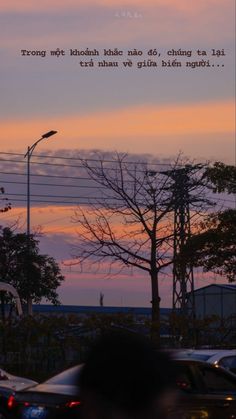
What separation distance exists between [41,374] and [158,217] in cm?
648

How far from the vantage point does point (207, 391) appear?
35.9 feet

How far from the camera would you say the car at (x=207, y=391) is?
10602 mm

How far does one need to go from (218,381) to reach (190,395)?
780 mm

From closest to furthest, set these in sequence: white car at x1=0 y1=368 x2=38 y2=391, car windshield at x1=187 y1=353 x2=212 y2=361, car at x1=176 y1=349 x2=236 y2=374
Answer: car windshield at x1=187 y1=353 x2=212 y2=361 → car at x1=176 y1=349 x2=236 y2=374 → white car at x1=0 y1=368 x2=38 y2=391

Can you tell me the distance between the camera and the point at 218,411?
10945mm

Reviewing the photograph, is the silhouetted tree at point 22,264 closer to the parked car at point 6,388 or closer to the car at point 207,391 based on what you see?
the parked car at point 6,388

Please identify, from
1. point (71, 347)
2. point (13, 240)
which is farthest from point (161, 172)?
point (13, 240)

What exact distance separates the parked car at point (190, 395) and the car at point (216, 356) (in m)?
0.46

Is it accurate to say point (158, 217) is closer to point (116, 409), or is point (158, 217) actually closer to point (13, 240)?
point (13, 240)

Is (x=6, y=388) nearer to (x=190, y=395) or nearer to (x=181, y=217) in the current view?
(x=190, y=395)

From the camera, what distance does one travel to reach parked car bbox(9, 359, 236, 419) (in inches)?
388

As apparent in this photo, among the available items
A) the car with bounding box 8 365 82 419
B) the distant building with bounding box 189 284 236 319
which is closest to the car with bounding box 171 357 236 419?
the car with bounding box 8 365 82 419

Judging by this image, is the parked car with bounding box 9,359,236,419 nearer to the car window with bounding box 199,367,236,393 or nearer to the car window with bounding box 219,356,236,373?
the car window with bounding box 199,367,236,393

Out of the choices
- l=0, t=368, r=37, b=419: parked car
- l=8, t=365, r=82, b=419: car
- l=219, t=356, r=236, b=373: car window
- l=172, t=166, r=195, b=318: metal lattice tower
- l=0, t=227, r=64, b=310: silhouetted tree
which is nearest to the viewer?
l=8, t=365, r=82, b=419: car
